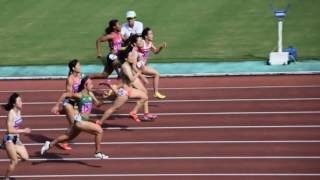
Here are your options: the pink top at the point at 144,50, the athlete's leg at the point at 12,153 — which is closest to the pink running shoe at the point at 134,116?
the pink top at the point at 144,50

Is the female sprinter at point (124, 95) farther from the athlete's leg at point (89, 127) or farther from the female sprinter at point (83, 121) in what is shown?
the athlete's leg at point (89, 127)

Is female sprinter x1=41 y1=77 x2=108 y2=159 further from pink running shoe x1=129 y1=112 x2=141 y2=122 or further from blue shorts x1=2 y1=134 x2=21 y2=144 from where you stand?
pink running shoe x1=129 y1=112 x2=141 y2=122

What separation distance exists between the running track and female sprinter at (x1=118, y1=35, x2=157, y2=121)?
278 millimetres

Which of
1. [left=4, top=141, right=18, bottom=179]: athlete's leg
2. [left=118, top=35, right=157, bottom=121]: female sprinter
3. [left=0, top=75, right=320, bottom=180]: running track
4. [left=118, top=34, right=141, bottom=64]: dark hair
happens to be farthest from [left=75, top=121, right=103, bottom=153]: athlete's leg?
[left=118, top=34, right=141, bottom=64]: dark hair

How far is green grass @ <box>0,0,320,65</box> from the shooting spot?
22.9 m

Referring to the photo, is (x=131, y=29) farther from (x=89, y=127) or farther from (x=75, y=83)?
(x=89, y=127)

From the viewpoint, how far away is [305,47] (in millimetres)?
22641

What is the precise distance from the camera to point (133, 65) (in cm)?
1730

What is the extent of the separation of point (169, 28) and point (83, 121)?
995 cm

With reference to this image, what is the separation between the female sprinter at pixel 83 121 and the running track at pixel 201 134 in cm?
36

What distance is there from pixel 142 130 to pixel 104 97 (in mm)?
2337

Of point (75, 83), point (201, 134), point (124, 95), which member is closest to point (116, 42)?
point (124, 95)

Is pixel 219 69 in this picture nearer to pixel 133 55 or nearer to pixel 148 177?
pixel 133 55

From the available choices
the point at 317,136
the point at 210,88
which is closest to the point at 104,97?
the point at 210,88
